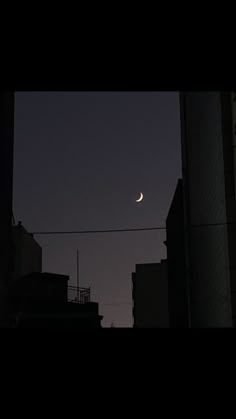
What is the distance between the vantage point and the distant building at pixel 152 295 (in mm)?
46406

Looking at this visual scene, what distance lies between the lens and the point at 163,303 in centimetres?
4631

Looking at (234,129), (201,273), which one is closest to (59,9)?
(234,129)

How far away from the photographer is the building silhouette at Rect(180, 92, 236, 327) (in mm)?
13211

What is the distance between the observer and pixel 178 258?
23.7 meters

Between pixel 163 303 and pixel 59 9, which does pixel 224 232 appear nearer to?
pixel 59 9

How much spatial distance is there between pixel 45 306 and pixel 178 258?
12291 millimetres

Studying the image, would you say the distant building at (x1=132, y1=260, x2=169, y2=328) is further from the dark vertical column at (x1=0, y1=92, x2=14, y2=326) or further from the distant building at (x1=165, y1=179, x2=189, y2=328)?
the dark vertical column at (x1=0, y1=92, x2=14, y2=326)

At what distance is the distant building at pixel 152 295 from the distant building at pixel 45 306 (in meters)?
11.7

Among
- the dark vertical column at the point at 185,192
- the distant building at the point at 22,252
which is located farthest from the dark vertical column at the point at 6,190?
the distant building at the point at 22,252

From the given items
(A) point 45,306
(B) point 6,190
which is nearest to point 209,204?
(B) point 6,190

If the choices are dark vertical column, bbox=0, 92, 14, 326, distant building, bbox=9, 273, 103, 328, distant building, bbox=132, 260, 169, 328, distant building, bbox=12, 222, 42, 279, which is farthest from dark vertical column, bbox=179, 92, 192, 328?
distant building, bbox=132, 260, 169, 328

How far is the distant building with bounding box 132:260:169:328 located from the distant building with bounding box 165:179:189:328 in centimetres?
2005

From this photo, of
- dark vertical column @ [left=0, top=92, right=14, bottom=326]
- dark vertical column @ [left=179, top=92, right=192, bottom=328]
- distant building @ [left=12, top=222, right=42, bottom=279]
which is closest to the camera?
dark vertical column @ [left=179, top=92, right=192, bottom=328]

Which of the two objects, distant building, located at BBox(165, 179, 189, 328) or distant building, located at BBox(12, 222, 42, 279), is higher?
Result: distant building, located at BBox(12, 222, 42, 279)
